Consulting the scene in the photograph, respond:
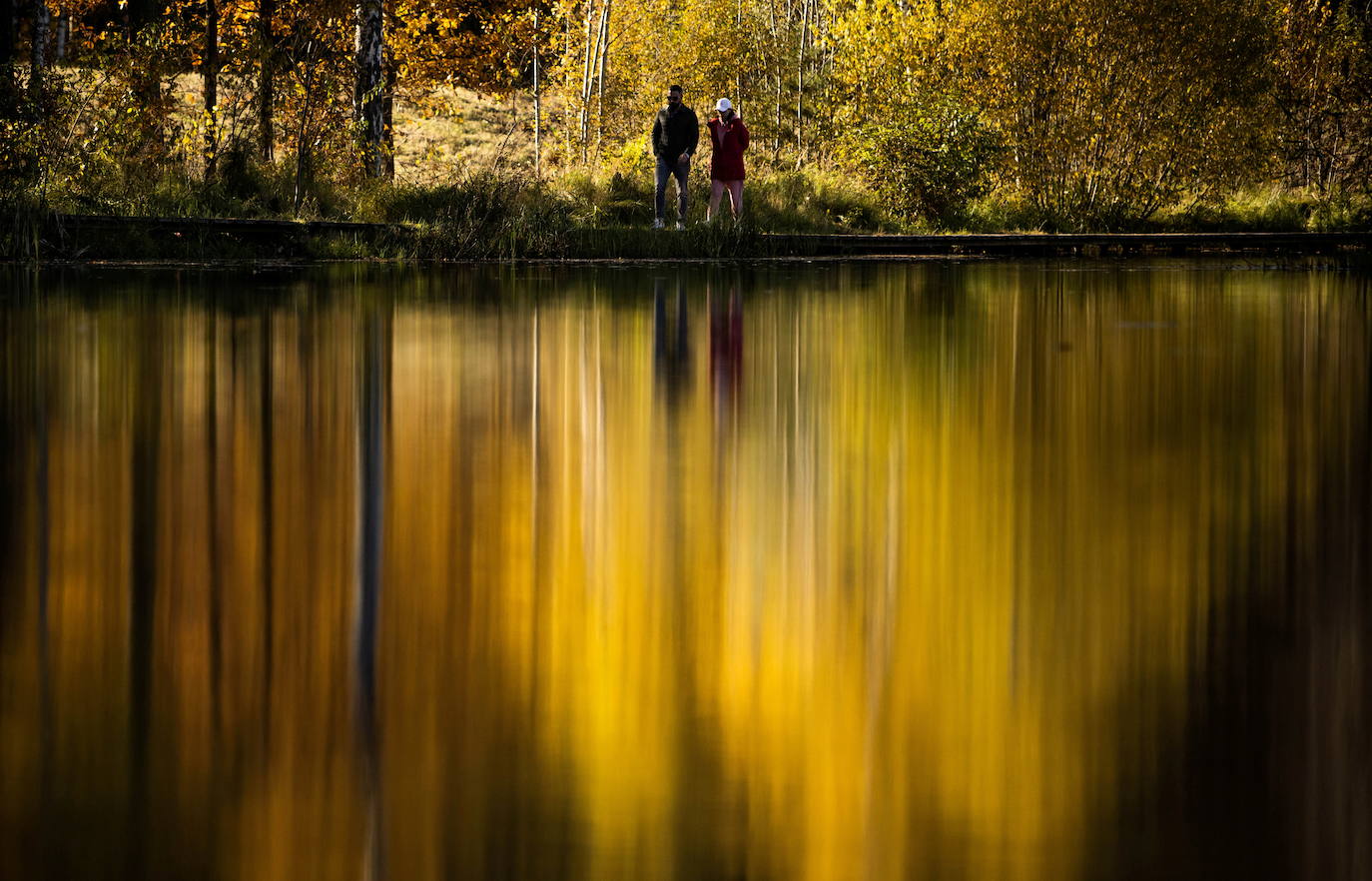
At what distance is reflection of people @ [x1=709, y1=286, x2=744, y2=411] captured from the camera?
10.8 m

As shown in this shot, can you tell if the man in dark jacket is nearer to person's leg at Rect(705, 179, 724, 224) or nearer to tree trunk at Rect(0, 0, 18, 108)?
person's leg at Rect(705, 179, 724, 224)

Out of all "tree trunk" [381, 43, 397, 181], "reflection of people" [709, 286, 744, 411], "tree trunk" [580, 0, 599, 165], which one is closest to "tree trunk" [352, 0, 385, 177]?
"tree trunk" [381, 43, 397, 181]

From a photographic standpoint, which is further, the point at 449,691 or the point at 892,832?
the point at 449,691

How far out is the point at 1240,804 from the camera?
148 inches

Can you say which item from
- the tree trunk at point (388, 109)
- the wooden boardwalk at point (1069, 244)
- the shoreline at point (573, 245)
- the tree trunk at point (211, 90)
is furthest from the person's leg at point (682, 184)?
the tree trunk at point (211, 90)

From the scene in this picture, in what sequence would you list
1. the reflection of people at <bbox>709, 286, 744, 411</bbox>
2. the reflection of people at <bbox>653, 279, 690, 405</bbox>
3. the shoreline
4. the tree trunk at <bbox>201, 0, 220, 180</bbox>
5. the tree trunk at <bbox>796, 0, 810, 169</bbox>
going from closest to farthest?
the reflection of people at <bbox>709, 286, 744, 411</bbox>, the reflection of people at <bbox>653, 279, 690, 405</bbox>, the shoreline, the tree trunk at <bbox>201, 0, 220, 180</bbox>, the tree trunk at <bbox>796, 0, 810, 169</bbox>

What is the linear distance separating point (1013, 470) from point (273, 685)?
12.7 feet

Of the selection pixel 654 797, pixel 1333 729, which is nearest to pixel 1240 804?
pixel 1333 729

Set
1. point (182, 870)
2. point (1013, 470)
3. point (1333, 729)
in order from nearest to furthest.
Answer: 1. point (182, 870)
2. point (1333, 729)
3. point (1013, 470)

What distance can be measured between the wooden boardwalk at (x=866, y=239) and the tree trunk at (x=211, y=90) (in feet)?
7.63

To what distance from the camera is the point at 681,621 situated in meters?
5.27

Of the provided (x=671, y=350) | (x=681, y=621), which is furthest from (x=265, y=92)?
(x=681, y=621)

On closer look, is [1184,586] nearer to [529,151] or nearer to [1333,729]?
[1333,729]

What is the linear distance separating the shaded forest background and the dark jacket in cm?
148
